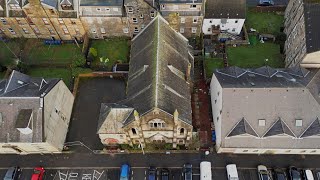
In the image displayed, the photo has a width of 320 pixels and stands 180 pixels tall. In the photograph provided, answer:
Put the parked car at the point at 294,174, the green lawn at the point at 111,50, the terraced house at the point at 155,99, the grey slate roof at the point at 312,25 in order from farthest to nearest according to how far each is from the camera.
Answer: the green lawn at the point at 111,50
the grey slate roof at the point at 312,25
the parked car at the point at 294,174
the terraced house at the point at 155,99

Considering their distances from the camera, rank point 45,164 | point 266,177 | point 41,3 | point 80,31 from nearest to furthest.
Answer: point 266,177 → point 45,164 → point 41,3 → point 80,31

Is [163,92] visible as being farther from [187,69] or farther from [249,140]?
[249,140]

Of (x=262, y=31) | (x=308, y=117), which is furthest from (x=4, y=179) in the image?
(x=262, y=31)

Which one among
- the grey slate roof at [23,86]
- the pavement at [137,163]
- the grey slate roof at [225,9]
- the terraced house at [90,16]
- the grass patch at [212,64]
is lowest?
the pavement at [137,163]

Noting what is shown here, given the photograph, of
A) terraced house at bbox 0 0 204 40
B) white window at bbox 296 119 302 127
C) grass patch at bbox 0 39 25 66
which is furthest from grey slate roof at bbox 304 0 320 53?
grass patch at bbox 0 39 25 66

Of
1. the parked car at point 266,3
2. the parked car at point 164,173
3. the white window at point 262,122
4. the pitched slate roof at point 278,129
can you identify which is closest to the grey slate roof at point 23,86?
the parked car at point 164,173

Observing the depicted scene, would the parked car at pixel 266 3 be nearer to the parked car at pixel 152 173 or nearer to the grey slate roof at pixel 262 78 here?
the grey slate roof at pixel 262 78

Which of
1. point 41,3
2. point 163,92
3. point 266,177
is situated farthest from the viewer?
point 41,3

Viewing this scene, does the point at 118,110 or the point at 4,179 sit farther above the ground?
the point at 118,110
